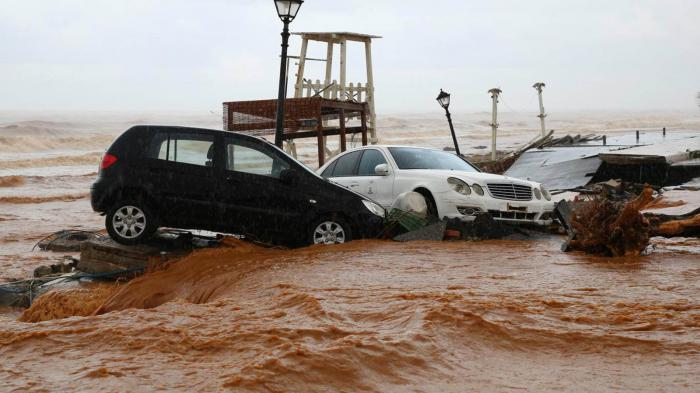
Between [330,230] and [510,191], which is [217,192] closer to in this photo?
[330,230]

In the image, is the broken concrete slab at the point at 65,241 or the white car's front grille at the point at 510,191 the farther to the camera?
the broken concrete slab at the point at 65,241

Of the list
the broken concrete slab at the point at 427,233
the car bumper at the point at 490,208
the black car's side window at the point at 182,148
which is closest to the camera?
the black car's side window at the point at 182,148

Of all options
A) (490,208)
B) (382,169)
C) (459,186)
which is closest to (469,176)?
(459,186)

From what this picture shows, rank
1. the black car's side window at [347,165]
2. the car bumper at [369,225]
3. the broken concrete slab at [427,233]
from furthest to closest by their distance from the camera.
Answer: the black car's side window at [347,165] → the broken concrete slab at [427,233] → the car bumper at [369,225]

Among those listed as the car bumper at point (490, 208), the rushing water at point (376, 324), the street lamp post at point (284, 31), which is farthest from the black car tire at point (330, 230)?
the street lamp post at point (284, 31)

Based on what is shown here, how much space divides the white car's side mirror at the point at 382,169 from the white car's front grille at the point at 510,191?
158cm

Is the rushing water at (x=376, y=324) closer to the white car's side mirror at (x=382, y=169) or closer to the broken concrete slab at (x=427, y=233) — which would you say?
the broken concrete slab at (x=427, y=233)

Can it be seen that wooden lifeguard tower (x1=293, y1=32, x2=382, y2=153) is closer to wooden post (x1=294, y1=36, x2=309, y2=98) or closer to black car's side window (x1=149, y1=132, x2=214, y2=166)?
wooden post (x1=294, y1=36, x2=309, y2=98)

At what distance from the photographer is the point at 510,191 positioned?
44.7 ft

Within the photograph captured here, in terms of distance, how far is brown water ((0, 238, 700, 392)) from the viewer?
602 cm

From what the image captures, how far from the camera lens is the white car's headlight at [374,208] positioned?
12613mm

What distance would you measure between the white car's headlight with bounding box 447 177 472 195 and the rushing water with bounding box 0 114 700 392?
112cm

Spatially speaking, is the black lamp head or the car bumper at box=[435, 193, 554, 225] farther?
the black lamp head

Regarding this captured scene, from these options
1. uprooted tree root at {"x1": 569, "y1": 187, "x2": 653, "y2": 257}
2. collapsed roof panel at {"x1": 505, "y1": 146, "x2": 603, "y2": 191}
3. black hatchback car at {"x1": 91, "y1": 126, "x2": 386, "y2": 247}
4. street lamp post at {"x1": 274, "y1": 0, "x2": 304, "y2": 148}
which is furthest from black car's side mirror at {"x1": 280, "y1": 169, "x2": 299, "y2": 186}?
collapsed roof panel at {"x1": 505, "y1": 146, "x2": 603, "y2": 191}
